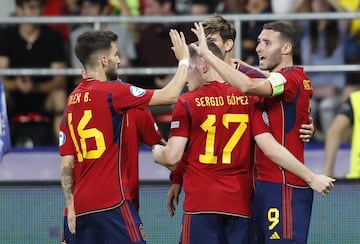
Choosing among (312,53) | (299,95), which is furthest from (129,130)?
(312,53)

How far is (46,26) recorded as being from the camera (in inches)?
531

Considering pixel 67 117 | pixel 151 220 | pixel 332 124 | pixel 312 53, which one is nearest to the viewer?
pixel 67 117

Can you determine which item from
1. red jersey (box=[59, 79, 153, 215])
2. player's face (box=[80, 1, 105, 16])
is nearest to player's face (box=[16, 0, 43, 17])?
player's face (box=[80, 1, 105, 16])

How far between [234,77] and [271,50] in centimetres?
67

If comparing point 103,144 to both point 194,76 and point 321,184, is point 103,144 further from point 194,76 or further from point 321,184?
point 321,184

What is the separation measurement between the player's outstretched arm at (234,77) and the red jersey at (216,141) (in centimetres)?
31

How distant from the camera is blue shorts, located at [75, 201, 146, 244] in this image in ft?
27.9

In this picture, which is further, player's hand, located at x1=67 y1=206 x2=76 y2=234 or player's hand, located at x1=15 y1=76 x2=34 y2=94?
player's hand, located at x1=15 y1=76 x2=34 y2=94

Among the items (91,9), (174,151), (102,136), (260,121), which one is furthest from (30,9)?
(260,121)

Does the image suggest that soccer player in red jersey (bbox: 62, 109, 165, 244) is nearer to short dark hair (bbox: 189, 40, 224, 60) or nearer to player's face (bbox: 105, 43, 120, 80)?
player's face (bbox: 105, 43, 120, 80)

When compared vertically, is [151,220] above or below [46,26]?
below

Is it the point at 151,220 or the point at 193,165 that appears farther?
the point at 151,220

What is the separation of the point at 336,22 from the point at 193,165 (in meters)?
5.38

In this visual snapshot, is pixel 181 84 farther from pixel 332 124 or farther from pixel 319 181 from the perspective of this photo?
pixel 332 124
